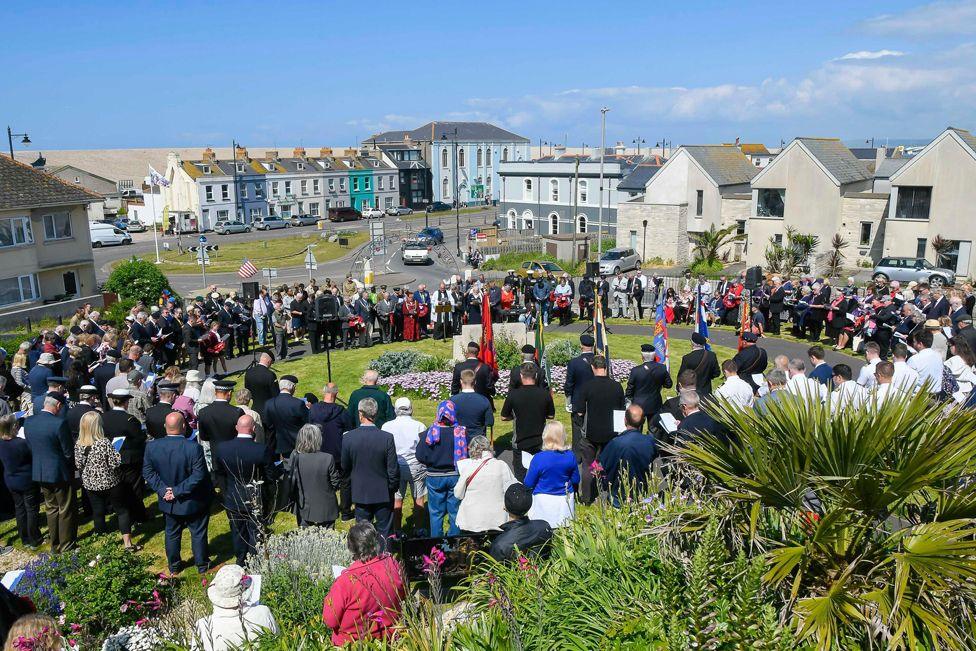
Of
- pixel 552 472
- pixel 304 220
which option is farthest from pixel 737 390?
pixel 304 220

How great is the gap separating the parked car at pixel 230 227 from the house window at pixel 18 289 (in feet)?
127

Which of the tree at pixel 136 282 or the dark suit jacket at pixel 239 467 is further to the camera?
the tree at pixel 136 282

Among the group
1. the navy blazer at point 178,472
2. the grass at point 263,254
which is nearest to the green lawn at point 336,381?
the navy blazer at point 178,472

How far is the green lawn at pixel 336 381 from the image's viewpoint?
9.53 m

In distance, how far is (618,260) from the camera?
151 feet

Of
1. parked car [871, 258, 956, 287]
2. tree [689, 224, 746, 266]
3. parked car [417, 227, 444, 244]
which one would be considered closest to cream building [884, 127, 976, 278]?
parked car [871, 258, 956, 287]

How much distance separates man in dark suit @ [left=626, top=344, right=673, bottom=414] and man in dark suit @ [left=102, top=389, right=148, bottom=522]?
22.4 feet

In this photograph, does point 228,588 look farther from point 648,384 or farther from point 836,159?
point 836,159

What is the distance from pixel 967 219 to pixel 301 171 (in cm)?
6844

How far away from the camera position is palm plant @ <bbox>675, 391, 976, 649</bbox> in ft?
15.6

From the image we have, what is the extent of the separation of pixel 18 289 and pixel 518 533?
3490 centimetres

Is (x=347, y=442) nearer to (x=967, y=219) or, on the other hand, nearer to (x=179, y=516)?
(x=179, y=516)

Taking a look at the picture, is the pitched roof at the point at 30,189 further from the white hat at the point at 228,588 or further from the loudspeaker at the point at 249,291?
the white hat at the point at 228,588

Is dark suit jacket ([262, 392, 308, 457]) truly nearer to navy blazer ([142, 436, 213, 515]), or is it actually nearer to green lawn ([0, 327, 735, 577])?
green lawn ([0, 327, 735, 577])
